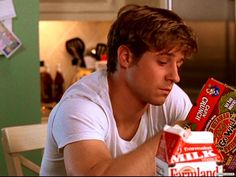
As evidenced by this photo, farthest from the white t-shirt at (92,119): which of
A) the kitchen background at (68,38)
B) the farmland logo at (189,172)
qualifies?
the kitchen background at (68,38)

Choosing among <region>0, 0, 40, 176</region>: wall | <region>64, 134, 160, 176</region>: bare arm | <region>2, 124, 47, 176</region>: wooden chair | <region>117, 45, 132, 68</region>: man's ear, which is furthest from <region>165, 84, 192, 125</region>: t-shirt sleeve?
<region>0, 0, 40, 176</region>: wall

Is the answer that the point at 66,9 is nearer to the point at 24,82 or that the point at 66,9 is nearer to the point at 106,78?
the point at 24,82

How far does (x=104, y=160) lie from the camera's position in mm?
1115

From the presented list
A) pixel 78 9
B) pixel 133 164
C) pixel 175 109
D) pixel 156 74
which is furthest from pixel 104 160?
pixel 78 9

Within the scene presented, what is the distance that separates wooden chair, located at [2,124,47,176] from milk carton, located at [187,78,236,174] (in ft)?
2.28

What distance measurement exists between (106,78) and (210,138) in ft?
1.87

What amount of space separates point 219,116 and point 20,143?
2.64ft

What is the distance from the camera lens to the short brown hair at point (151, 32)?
50.0 inches

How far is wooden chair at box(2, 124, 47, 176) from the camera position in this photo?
170 cm

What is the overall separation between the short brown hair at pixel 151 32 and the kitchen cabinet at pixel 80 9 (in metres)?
1.40

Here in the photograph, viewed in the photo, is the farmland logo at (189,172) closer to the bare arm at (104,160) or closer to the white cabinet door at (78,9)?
the bare arm at (104,160)

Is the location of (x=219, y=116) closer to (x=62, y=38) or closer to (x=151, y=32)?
(x=151, y=32)

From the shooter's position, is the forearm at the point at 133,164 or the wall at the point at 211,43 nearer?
the forearm at the point at 133,164

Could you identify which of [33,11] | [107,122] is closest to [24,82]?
[33,11]
